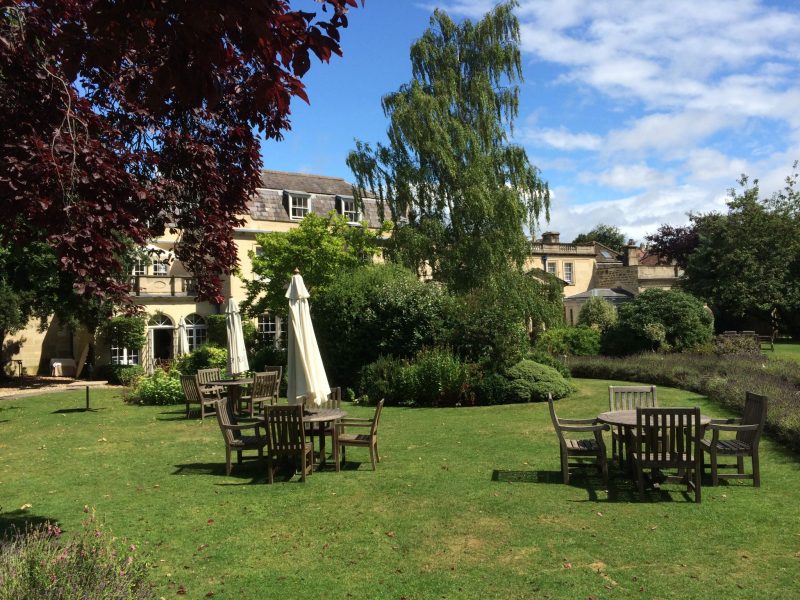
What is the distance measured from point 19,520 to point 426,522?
162 inches

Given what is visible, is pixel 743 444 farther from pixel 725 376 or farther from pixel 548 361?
pixel 548 361

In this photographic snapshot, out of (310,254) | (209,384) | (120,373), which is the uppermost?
(310,254)

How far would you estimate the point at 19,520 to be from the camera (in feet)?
21.4

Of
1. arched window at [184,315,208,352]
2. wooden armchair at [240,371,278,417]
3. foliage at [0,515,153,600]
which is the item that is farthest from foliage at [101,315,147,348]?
foliage at [0,515,153,600]

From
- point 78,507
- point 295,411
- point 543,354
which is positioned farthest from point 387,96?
point 78,507

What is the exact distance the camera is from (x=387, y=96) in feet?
85.3

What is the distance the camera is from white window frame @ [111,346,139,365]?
31828mm

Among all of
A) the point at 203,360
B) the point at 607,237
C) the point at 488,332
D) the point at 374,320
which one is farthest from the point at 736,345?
the point at 607,237

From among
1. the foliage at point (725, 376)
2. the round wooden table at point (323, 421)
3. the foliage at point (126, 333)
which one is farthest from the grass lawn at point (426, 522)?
the foliage at point (126, 333)

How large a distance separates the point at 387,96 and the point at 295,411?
20255 mm

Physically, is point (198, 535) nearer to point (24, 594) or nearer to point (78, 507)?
point (78, 507)

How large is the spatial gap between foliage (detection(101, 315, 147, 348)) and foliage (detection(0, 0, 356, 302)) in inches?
998

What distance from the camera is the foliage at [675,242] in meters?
53.9

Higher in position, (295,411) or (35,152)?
(35,152)
